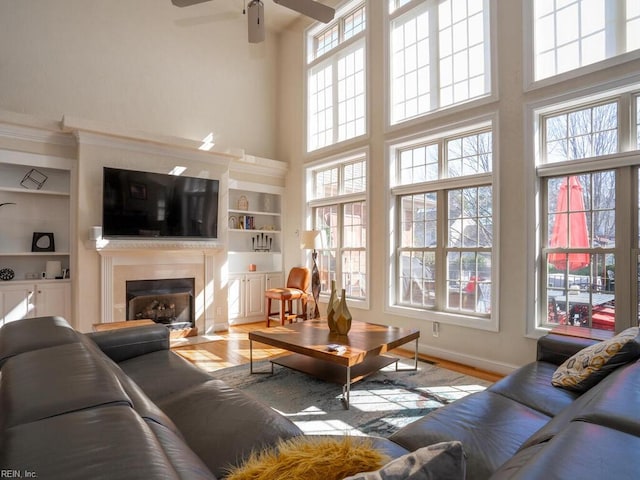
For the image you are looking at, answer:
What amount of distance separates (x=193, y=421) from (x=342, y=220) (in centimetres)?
470

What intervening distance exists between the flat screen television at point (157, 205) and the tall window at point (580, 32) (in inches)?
182

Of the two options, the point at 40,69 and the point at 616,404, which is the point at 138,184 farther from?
the point at 616,404

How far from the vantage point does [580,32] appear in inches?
140

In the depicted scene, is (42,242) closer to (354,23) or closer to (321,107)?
(321,107)

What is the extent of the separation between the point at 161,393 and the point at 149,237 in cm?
359

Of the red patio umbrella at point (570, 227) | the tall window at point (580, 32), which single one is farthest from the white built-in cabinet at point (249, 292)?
the tall window at point (580, 32)

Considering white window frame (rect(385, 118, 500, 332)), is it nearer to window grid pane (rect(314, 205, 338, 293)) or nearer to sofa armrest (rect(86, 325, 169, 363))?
window grid pane (rect(314, 205, 338, 293))

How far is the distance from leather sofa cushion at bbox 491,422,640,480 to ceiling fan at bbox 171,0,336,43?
11.8ft

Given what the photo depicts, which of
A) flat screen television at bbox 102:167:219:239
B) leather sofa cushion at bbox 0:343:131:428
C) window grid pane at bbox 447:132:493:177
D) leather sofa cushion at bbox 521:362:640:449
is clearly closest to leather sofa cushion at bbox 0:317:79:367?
leather sofa cushion at bbox 0:343:131:428

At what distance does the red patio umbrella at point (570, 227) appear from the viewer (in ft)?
11.7

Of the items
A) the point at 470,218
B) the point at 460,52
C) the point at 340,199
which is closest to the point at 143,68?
the point at 340,199

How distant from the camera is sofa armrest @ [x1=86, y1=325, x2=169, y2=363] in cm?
262

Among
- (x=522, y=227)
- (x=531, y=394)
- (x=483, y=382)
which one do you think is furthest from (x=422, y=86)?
(x=531, y=394)

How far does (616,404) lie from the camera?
1177 mm
